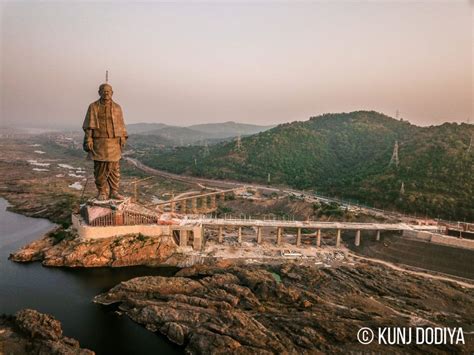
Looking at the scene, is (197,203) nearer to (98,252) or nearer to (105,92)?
(98,252)

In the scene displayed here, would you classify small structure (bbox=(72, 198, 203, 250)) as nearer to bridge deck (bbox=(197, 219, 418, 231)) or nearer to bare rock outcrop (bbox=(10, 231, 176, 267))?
bare rock outcrop (bbox=(10, 231, 176, 267))

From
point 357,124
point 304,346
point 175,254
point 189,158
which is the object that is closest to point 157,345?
point 304,346

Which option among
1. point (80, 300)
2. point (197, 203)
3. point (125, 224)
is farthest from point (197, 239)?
point (197, 203)

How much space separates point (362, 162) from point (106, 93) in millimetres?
79328

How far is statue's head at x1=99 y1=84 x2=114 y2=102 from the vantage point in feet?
164

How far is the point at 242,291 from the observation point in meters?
38.1

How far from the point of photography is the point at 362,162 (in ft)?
345

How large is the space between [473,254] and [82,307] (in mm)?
51352

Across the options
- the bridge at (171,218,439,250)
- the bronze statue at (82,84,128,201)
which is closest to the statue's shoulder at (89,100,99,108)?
the bronze statue at (82,84,128,201)

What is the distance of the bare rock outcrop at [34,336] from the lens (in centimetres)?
2811

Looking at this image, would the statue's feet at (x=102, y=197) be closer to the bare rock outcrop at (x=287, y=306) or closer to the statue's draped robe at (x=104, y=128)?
the statue's draped robe at (x=104, y=128)

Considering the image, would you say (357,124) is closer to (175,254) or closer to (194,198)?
(194,198)

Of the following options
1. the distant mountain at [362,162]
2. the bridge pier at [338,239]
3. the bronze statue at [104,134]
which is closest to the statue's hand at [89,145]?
the bronze statue at [104,134]

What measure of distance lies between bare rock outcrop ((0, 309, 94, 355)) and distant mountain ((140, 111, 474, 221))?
198ft
